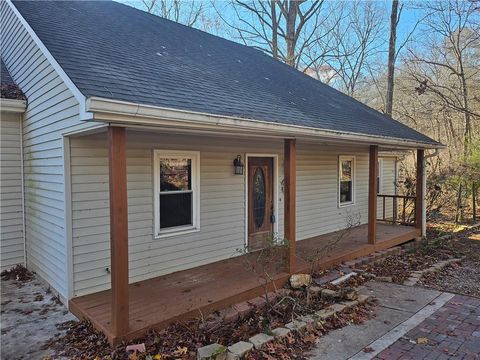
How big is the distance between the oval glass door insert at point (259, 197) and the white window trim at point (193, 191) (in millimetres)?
1500

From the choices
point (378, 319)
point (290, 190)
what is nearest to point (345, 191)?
point (290, 190)

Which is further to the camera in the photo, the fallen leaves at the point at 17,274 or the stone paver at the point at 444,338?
the fallen leaves at the point at 17,274

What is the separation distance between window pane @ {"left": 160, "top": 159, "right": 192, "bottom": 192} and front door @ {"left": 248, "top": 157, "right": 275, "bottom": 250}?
4.90 feet

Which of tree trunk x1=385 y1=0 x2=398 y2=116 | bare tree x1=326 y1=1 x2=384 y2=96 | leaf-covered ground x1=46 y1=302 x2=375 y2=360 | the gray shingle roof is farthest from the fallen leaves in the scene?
bare tree x1=326 y1=1 x2=384 y2=96

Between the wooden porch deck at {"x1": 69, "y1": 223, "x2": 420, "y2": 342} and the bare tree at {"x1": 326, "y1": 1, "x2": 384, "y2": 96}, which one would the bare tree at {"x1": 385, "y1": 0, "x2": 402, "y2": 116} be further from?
the wooden porch deck at {"x1": 69, "y1": 223, "x2": 420, "y2": 342}

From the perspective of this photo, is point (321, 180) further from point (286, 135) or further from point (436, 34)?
point (436, 34)

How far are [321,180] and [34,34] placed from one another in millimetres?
6502

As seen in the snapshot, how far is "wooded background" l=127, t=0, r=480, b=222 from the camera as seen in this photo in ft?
44.5

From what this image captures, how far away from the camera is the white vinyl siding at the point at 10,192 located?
5.91 m

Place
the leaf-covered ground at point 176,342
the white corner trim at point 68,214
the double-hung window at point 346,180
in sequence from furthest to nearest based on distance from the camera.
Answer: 1. the double-hung window at point 346,180
2. the white corner trim at point 68,214
3. the leaf-covered ground at point 176,342

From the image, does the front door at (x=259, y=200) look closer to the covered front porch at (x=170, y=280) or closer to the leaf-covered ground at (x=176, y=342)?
the covered front porch at (x=170, y=280)

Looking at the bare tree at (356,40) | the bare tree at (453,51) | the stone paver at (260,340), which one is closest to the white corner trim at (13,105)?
Result: the stone paver at (260,340)

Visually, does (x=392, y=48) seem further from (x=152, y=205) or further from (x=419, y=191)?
(x=152, y=205)

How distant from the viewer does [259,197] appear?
711 centimetres
